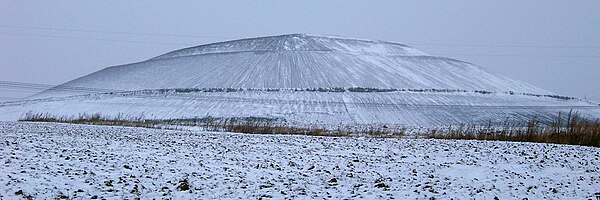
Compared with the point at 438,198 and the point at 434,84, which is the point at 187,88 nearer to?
the point at 434,84

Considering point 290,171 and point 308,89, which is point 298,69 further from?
point 290,171

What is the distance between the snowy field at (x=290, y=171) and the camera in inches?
555

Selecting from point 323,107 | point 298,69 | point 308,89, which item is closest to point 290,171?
point 323,107

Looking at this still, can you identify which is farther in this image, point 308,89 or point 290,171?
point 308,89

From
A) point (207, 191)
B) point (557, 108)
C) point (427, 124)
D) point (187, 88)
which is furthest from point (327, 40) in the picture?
point (207, 191)

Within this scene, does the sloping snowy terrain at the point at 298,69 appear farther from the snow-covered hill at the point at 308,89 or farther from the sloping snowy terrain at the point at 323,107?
the sloping snowy terrain at the point at 323,107

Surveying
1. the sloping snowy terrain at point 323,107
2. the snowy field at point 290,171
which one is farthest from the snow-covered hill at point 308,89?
the snowy field at point 290,171

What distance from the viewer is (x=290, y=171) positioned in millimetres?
18328

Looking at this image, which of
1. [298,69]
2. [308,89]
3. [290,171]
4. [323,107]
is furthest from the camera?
[298,69]

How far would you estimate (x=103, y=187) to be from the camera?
14.0 m

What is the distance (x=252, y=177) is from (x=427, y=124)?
4024 cm

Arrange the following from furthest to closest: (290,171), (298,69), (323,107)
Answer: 1. (298,69)
2. (323,107)
3. (290,171)

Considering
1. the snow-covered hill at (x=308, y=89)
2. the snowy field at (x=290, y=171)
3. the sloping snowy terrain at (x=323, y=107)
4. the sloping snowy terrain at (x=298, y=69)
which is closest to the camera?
the snowy field at (x=290, y=171)

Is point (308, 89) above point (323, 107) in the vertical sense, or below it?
above
